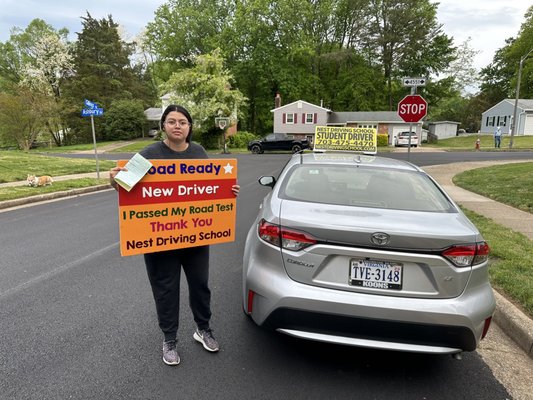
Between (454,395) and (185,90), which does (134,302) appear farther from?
(185,90)

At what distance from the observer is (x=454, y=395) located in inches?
Answer: 99.2

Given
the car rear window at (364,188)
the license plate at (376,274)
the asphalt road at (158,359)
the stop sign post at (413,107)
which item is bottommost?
the asphalt road at (158,359)

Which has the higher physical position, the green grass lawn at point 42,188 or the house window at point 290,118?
the house window at point 290,118

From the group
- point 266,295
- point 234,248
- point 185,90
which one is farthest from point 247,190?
point 185,90

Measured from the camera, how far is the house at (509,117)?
4184 cm

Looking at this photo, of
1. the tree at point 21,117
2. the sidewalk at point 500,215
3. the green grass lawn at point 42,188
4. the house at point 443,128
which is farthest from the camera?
the house at point 443,128

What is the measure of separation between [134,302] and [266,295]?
1.86 metres

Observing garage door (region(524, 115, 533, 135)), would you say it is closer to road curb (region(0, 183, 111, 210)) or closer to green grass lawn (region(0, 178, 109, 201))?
green grass lawn (region(0, 178, 109, 201))

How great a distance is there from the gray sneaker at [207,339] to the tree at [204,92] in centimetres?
2889

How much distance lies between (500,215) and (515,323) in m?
5.02

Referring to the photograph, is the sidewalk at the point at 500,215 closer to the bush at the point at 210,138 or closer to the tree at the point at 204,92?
the tree at the point at 204,92

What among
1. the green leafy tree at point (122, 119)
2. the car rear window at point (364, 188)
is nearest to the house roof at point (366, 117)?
the green leafy tree at point (122, 119)

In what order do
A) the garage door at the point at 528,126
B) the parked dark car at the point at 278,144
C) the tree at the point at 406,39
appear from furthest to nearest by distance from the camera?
the tree at the point at 406,39
the garage door at the point at 528,126
the parked dark car at the point at 278,144

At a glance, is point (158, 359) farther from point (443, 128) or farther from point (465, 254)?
point (443, 128)
